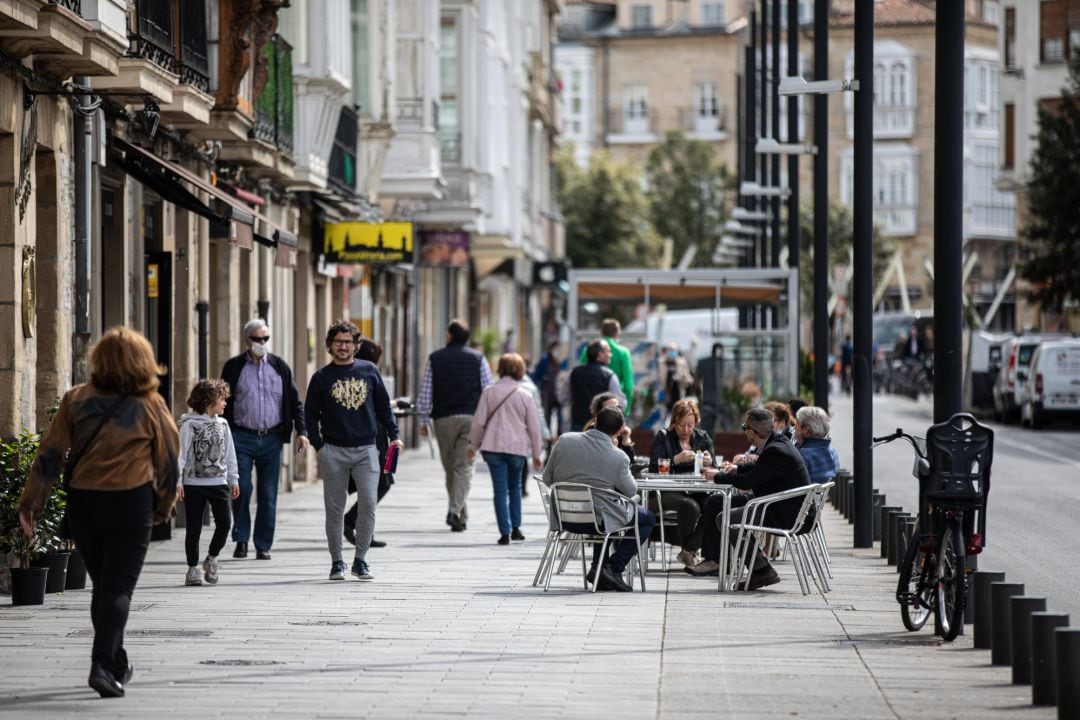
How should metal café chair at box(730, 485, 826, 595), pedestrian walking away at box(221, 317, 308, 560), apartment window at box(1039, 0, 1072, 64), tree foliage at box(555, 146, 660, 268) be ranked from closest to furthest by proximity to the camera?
1. metal café chair at box(730, 485, 826, 595)
2. pedestrian walking away at box(221, 317, 308, 560)
3. apartment window at box(1039, 0, 1072, 64)
4. tree foliage at box(555, 146, 660, 268)

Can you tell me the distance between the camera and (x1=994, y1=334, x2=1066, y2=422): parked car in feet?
157

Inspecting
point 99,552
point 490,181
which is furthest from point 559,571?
point 490,181

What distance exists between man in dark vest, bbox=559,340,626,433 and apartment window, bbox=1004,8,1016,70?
148 feet

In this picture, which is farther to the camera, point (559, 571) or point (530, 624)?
point (559, 571)

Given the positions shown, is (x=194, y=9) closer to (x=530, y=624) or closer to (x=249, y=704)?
(x=530, y=624)

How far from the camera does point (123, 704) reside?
9625 mm

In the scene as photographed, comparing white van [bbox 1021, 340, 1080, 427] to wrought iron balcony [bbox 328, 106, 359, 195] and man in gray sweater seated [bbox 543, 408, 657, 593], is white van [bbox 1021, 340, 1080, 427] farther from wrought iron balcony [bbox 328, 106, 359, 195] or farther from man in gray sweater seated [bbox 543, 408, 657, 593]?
man in gray sweater seated [bbox 543, 408, 657, 593]

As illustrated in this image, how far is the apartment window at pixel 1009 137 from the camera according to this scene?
6619 centimetres

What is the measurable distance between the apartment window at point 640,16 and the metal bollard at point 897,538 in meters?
95.1

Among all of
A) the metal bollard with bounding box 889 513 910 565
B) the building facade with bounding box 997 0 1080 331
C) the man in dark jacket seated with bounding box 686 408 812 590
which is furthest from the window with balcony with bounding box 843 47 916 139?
the man in dark jacket seated with bounding box 686 408 812 590

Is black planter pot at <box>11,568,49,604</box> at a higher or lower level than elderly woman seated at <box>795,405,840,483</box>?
lower

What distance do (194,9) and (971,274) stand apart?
279 ft

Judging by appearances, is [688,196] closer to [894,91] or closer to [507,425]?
[894,91]

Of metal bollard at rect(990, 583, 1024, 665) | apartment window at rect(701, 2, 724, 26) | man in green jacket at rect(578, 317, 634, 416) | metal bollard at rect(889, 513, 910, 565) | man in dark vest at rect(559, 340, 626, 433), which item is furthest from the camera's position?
apartment window at rect(701, 2, 724, 26)
